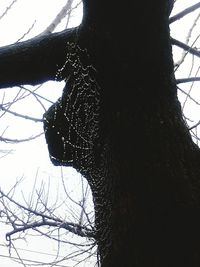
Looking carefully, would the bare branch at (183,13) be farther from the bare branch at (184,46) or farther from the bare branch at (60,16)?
the bare branch at (60,16)

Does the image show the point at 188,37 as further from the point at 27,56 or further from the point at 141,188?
the point at 141,188

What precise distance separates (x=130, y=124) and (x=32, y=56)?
0.49 metres

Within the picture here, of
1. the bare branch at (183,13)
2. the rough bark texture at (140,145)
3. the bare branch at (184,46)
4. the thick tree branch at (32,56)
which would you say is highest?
the bare branch at (183,13)

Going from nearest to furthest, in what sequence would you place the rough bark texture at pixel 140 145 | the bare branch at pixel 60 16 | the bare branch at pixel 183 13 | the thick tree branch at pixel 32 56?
the rough bark texture at pixel 140 145 → the thick tree branch at pixel 32 56 → the bare branch at pixel 183 13 → the bare branch at pixel 60 16

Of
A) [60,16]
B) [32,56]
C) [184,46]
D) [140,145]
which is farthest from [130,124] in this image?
[60,16]

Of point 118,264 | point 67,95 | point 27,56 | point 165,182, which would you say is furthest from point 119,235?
point 27,56

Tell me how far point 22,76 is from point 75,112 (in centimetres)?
26

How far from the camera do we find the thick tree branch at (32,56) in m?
1.33

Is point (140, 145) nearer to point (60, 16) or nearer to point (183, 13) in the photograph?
point (183, 13)

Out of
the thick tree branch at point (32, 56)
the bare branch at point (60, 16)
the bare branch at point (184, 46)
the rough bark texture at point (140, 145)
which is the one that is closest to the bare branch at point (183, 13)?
the bare branch at point (184, 46)

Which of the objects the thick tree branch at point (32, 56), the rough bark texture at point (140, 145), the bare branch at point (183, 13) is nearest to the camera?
the rough bark texture at point (140, 145)

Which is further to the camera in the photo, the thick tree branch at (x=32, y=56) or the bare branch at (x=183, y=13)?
the bare branch at (x=183, y=13)

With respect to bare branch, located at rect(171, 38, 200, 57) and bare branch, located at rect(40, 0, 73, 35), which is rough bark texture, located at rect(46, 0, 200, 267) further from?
bare branch, located at rect(40, 0, 73, 35)

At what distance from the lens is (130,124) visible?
3.90 ft
